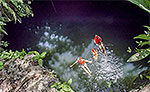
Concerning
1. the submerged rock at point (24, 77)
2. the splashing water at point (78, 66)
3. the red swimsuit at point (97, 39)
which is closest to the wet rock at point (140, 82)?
the splashing water at point (78, 66)

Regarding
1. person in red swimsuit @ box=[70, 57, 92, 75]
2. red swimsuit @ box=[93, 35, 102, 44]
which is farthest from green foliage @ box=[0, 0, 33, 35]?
red swimsuit @ box=[93, 35, 102, 44]

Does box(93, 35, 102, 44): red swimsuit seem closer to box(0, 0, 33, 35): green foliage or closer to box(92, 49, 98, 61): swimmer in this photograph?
box(92, 49, 98, 61): swimmer

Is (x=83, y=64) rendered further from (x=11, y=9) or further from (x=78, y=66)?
(x=11, y=9)

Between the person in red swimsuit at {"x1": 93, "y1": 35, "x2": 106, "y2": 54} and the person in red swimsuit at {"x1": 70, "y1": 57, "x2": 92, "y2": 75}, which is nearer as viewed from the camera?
the person in red swimsuit at {"x1": 70, "y1": 57, "x2": 92, "y2": 75}

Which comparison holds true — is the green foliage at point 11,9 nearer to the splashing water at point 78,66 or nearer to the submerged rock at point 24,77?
the submerged rock at point 24,77

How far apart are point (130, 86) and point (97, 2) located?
3235mm

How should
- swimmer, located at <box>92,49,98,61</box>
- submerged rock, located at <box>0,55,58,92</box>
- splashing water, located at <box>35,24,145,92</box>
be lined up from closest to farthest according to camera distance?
submerged rock, located at <box>0,55,58,92</box> < splashing water, located at <box>35,24,145,92</box> < swimmer, located at <box>92,49,98,61</box>

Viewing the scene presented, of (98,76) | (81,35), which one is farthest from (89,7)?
(98,76)

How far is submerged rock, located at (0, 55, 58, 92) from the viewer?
2219 mm

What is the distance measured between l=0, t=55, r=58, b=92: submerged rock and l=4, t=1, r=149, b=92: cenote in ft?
1.63

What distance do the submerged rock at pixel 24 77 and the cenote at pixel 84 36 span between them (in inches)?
19.6

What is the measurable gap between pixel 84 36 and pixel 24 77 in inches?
79.2

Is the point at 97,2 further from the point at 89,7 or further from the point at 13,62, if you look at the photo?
the point at 13,62

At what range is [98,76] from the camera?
276cm
